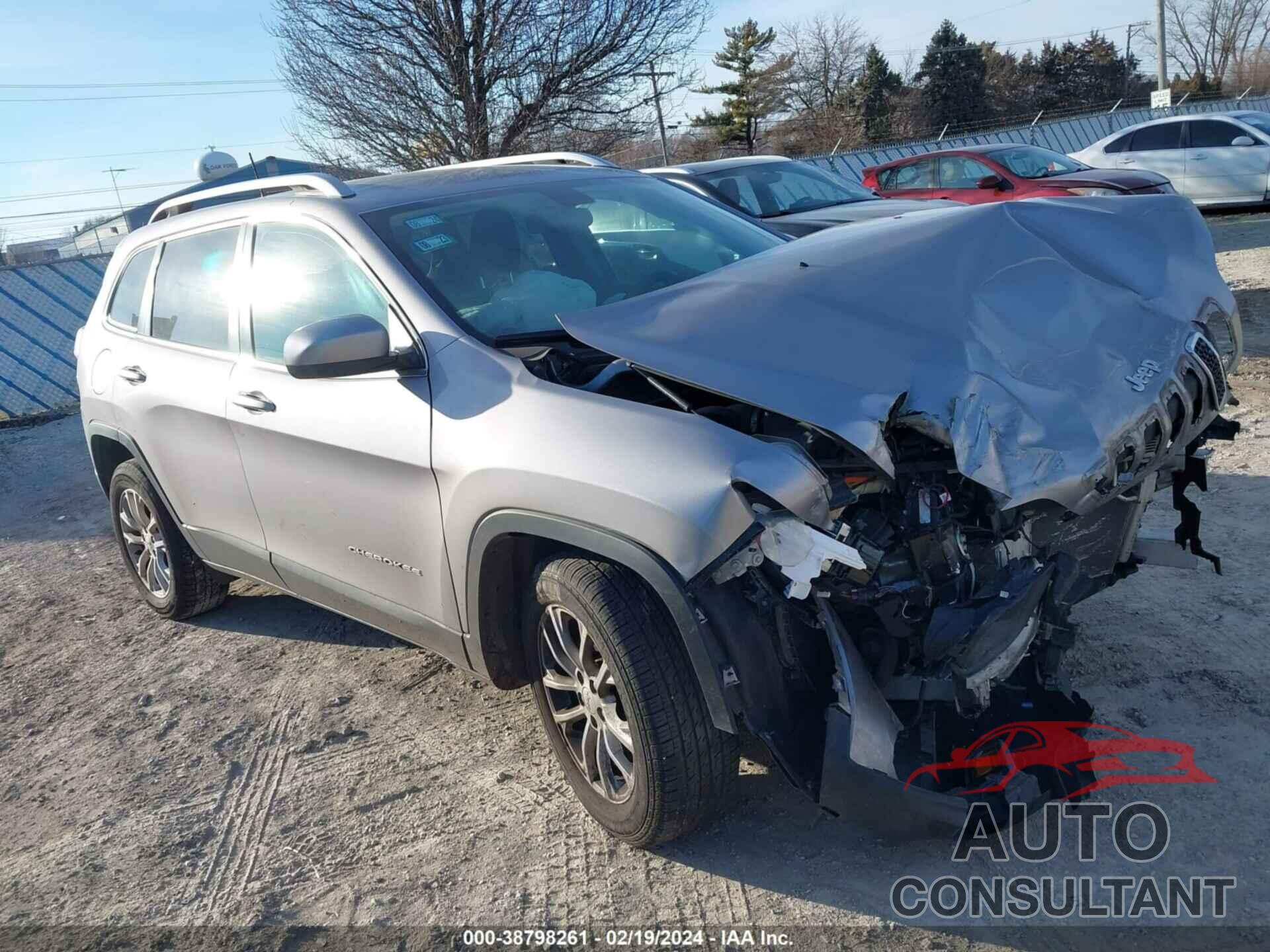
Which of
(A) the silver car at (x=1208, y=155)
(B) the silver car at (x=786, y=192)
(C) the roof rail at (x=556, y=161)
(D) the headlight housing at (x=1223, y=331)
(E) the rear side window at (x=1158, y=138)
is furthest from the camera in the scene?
(E) the rear side window at (x=1158, y=138)

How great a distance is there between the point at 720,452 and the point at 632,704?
0.74 m

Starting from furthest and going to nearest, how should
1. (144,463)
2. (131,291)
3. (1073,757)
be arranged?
(131,291) → (144,463) → (1073,757)

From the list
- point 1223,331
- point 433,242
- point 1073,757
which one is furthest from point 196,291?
point 1223,331

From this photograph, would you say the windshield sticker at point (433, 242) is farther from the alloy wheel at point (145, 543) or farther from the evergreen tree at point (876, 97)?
the evergreen tree at point (876, 97)

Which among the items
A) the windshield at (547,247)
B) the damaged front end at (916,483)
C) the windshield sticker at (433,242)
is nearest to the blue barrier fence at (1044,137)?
the windshield at (547,247)

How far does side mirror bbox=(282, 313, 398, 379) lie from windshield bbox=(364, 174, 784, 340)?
28 centimetres

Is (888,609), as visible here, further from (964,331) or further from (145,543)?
(145,543)

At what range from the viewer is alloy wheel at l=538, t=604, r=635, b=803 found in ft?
9.76

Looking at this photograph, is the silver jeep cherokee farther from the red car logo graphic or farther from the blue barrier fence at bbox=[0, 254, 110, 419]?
the blue barrier fence at bbox=[0, 254, 110, 419]

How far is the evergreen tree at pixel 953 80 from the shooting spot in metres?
46.5

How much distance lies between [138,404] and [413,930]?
117 inches

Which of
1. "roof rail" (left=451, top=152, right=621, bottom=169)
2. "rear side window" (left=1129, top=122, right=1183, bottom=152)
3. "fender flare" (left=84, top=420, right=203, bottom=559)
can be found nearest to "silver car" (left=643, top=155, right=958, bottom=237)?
"roof rail" (left=451, top=152, right=621, bottom=169)

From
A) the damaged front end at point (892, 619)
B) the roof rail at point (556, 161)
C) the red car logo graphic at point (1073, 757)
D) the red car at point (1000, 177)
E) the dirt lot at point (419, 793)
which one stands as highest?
the roof rail at point (556, 161)

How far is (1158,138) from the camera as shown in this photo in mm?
15906
